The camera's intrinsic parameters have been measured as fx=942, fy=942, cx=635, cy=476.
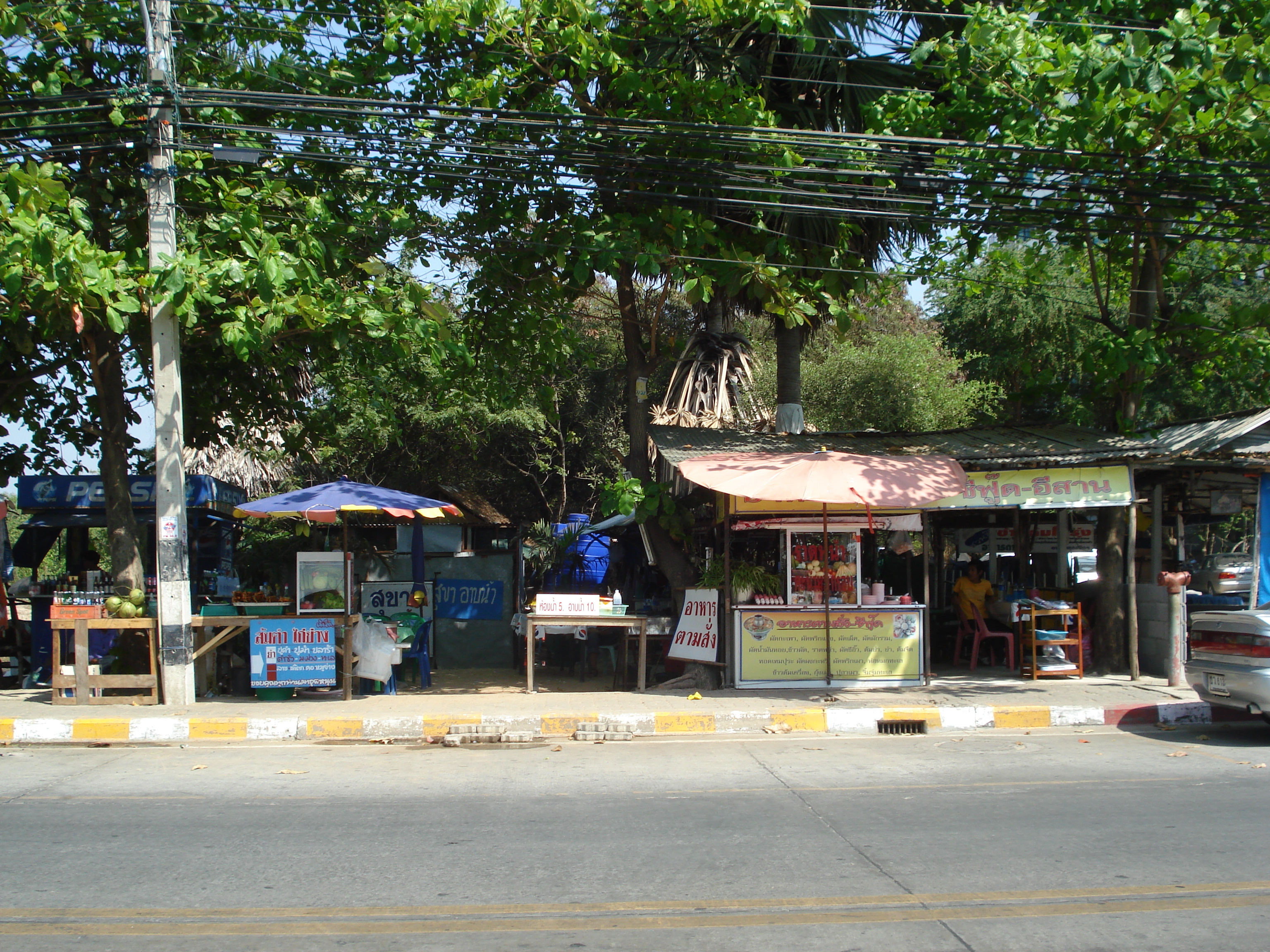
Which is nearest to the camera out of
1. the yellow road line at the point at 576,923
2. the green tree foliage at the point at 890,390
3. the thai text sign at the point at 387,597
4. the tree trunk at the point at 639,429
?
the yellow road line at the point at 576,923

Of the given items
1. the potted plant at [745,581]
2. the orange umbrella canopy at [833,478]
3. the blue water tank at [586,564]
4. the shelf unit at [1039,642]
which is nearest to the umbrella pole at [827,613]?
the potted plant at [745,581]

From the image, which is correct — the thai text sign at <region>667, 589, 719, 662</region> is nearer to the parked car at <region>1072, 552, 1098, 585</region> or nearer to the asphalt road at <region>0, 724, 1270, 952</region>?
the asphalt road at <region>0, 724, 1270, 952</region>

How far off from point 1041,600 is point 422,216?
9.80 meters

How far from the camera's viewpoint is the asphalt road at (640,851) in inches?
174

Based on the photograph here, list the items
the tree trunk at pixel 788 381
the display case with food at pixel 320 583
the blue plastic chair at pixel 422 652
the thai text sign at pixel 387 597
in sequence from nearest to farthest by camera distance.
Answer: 1. the display case with food at pixel 320 583
2. the blue plastic chair at pixel 422 652
3. the tree trunk at pixel 788 381
4. the thai text sign at pixel 387 597

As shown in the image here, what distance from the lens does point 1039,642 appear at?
12016 millimetres

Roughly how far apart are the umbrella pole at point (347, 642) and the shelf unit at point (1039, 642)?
8.40 metres

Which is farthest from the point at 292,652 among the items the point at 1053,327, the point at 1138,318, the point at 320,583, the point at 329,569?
the point at 1053,327

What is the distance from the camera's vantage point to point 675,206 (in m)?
11.7

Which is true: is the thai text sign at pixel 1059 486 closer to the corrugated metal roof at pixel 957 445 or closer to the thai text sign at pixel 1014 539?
the corrugated metal roof at pixel 957 445

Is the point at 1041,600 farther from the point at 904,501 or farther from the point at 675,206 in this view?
the point at 675,206

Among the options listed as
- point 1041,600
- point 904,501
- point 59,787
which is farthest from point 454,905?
point 1041,600

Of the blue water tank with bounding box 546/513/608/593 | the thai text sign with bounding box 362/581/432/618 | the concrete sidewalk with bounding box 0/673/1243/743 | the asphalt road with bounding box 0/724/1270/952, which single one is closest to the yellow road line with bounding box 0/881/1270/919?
the asphalt road with bounding box 0/724/1270/952

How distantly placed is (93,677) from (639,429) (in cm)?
715
